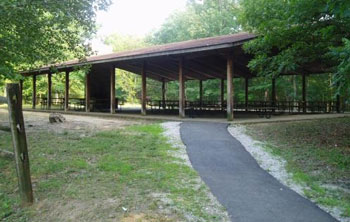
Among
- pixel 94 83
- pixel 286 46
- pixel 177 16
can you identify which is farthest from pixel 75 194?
pixel 177 16

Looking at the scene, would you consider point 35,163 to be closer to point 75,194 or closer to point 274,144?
point 75,194

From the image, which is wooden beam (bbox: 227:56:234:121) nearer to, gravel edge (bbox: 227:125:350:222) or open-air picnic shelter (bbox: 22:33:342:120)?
open-air picnic shelter (bbox: 22:33:342:120)

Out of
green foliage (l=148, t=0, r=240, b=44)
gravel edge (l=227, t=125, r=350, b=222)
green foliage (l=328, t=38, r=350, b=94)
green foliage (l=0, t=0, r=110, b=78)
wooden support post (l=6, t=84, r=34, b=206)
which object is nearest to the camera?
gravel edge (l=227, t=125, r=350, b=222)

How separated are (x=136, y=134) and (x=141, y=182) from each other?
14.2 feet

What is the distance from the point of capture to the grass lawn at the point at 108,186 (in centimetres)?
327

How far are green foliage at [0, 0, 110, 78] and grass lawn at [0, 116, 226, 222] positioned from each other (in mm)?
2284

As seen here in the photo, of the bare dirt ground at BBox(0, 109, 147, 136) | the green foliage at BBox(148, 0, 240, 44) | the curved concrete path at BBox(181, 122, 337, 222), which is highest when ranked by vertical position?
the green foliage at BBox(148, 0, 240, 44)

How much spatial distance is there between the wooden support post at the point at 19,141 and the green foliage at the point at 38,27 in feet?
8.80

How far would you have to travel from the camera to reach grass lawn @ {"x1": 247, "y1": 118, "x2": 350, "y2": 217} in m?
4.04

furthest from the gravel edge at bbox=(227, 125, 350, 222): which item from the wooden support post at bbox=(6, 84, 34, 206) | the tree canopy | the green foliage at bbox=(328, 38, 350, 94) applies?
the wooden support post at bbox=(6, 84, 34, 206)

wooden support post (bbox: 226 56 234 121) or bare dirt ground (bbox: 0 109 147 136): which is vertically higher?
wooden support post (bbox: 226 56 234 121)

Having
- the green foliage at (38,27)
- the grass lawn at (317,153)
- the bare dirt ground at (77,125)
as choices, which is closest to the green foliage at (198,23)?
the bare dirt ground at (77,125)

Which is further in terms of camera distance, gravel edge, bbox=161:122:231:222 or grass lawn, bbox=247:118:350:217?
grass lawn, bbox=247:118:350:217

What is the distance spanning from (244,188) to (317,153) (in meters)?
3.19
